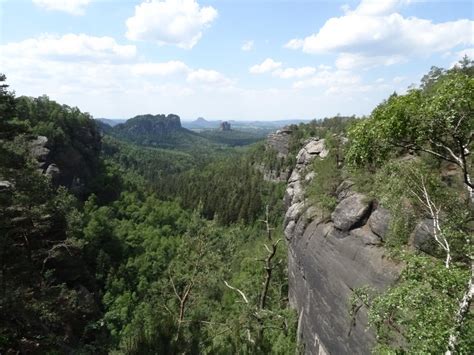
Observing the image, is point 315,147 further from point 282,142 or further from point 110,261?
point 282,142

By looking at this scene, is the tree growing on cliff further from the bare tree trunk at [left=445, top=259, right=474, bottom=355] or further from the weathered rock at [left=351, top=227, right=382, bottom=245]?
the weathered rock at [left=351, top=227, right=382, bottom=245]

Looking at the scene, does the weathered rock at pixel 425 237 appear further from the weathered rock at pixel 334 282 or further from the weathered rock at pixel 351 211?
the weathered rock at pixel 351 211

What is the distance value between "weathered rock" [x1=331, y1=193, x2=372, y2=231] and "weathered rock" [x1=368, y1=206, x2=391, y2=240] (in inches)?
34.9

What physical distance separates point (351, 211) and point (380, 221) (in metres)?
2.67

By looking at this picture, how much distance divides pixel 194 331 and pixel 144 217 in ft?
138

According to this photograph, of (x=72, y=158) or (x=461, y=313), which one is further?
(x=72, y=158)

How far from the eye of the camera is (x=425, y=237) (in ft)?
49.5

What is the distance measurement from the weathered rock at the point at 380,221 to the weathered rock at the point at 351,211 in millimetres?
887

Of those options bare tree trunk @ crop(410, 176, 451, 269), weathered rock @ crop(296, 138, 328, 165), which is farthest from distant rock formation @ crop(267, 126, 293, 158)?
bare tree trunk @ crop(410, 176, 451, 269)

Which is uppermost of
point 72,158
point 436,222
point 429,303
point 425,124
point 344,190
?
point 425,124

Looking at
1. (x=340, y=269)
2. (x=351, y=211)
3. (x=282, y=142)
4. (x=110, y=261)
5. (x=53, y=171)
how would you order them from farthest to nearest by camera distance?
(x=282, y=142) < (x=53, y=171) < (x=110, y=261) < (x=351, y=211) < (x=340, y=269)

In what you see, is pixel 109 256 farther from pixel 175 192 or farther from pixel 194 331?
pixel 175 192

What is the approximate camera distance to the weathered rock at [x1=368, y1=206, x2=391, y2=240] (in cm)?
1838

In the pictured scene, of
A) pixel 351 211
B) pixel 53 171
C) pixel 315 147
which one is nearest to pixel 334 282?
pixel 351 211
